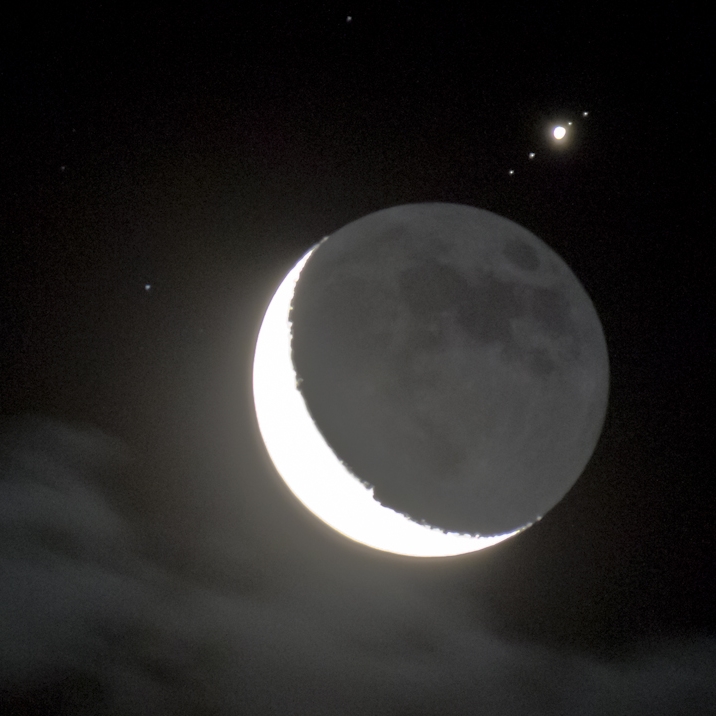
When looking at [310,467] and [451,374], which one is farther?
[310,467]

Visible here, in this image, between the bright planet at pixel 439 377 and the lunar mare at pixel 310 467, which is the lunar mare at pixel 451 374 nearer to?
the bright planet at pixel 439 377

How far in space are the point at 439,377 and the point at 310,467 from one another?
160 centimetres

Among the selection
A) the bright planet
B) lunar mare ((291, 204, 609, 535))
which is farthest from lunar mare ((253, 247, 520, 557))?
lunar mare ((291, 204, 609, 535))

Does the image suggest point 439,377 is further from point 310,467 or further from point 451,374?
point 310,467

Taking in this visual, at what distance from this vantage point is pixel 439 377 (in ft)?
15.9

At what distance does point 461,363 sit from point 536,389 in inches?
28.2

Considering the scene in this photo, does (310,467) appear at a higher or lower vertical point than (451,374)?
lower

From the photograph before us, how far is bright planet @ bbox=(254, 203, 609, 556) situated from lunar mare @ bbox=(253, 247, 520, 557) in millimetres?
24

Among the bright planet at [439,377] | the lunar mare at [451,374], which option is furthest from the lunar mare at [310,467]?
the lunar mare at [451,374]

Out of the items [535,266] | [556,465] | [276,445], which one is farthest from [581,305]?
[276,445]

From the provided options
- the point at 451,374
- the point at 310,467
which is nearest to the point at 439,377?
the point at 451,374

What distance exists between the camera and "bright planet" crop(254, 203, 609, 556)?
4.85 m

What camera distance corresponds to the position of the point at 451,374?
15.9 ft

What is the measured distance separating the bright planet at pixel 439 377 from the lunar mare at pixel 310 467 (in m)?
0.02
